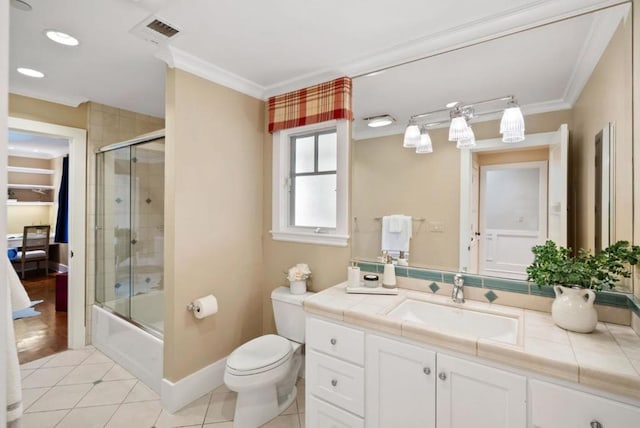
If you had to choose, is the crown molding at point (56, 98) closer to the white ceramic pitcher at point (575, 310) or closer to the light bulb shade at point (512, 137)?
the light bulb shade at point (512, 137)

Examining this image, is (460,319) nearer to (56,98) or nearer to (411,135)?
(411,135)

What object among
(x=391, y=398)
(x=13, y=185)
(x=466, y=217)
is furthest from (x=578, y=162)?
(x=13, y=185)

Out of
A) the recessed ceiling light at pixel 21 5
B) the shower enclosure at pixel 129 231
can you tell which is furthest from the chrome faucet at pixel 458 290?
the recessed ceiling light at pixel 21 5

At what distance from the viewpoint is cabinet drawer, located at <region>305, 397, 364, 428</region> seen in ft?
4.87

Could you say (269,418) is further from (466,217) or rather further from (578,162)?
(578,162)

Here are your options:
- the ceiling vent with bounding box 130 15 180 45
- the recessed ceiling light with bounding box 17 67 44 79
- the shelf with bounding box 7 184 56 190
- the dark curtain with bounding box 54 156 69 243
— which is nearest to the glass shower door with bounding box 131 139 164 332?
the recessed ceiling light with bounding box 17 67 44 79

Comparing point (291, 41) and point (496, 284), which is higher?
point (291, 41)

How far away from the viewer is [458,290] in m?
1.65

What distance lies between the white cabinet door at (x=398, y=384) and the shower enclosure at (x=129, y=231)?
2081mm

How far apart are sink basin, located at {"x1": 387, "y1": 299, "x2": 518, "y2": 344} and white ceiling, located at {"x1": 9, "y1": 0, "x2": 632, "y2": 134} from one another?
1.16 meters

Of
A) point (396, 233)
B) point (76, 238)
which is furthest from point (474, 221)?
point (76, 238)

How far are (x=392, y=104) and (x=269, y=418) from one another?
7.29 feet

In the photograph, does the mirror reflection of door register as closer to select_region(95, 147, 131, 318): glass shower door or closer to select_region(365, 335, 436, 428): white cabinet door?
select_region(365, 335, 436, 428): white cabinet door

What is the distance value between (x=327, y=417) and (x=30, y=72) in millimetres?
3127
